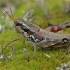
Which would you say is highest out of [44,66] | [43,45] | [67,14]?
[67,14]

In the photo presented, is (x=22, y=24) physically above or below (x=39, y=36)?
above

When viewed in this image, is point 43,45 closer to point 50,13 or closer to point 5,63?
point 5,63

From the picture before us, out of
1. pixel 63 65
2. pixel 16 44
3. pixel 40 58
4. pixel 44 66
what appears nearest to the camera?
pixel 63 65

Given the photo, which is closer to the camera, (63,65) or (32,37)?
(63,65)

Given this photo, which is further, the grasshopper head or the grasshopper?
the grasshopper head

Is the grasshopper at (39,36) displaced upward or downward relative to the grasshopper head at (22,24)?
downward

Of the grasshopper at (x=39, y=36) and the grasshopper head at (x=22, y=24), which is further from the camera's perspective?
the grasshopper head at (x=22, y=24)

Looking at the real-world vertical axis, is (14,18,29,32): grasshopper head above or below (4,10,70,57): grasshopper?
above

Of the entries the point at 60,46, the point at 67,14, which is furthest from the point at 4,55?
the point at 67,14
